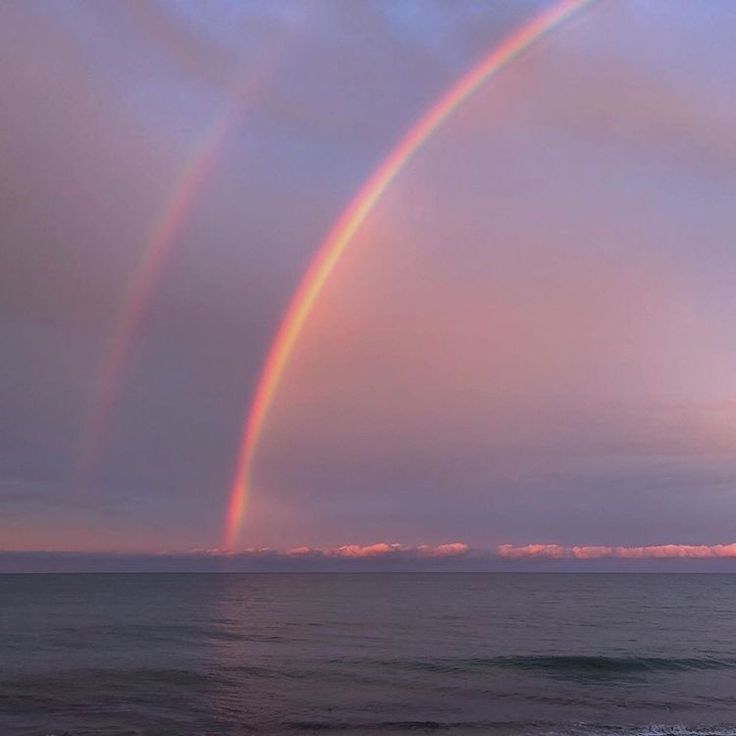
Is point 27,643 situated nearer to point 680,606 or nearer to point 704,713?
point 704,713

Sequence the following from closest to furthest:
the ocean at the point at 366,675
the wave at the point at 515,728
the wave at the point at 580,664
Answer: the wave at the point at 515,728, the ocean at the point at 366,675, the wave at the point at 580,664

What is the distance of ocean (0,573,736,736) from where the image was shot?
27.6m

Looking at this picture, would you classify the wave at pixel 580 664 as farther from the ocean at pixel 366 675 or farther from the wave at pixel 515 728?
the wave at pixel 515 728

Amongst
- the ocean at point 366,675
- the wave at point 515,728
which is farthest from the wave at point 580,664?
the wave at point 515,728

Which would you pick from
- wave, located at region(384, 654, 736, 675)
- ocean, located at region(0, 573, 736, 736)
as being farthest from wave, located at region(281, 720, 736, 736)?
wave, located at region(384, 654, 736, 675)

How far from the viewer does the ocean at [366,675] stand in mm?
27578

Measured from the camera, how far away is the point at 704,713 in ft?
97.3

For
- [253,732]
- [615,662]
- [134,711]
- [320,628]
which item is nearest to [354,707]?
[253,732]

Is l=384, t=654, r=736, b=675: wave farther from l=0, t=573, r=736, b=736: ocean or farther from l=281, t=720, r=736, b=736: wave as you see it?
l=281, t=720, r=736, b=736: wave

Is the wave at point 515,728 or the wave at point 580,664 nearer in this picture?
the wave at point 515,728

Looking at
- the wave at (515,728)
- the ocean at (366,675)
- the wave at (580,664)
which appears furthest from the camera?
the wave at (580,664)

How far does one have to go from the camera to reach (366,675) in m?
37.8

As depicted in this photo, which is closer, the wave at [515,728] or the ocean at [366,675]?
the wave at [515,728]

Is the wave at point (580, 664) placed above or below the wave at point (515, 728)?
above
